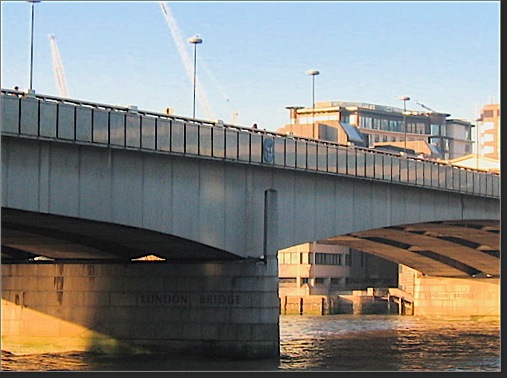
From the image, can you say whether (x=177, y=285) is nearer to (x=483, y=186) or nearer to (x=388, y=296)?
(x=483, y=186)

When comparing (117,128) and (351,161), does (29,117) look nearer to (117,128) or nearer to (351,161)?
(117,128)

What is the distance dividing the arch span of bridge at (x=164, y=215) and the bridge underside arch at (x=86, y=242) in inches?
4.5

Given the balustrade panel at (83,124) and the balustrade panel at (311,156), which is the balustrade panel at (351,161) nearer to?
the balustrade panel at (311,156)

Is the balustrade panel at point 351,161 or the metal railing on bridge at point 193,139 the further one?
the balustrade panel at point 351,161

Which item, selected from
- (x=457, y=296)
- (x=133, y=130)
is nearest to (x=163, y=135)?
(x=133, y=130)

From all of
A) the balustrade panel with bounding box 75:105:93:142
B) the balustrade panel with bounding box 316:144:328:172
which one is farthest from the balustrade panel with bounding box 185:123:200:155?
the balustrade panel with bounding box 316:144:328:172

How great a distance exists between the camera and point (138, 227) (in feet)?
177

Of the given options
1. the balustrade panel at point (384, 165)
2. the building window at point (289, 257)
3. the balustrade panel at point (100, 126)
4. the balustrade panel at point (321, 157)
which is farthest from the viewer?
the building window at point (289, 257)

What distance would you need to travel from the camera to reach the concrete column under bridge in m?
59.4

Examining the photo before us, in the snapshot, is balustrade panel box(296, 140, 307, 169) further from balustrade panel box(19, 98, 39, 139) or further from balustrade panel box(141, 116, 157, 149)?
balustrade panel box(19, 98, 39, 139)

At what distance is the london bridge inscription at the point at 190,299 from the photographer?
196ft

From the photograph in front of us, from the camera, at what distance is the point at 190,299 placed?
61.1m

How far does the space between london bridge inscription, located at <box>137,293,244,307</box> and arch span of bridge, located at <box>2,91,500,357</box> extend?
0.06 m

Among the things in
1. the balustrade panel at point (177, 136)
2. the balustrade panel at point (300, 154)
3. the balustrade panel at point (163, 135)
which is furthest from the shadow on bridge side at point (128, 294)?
the balustrade panel at point (300, 154)
